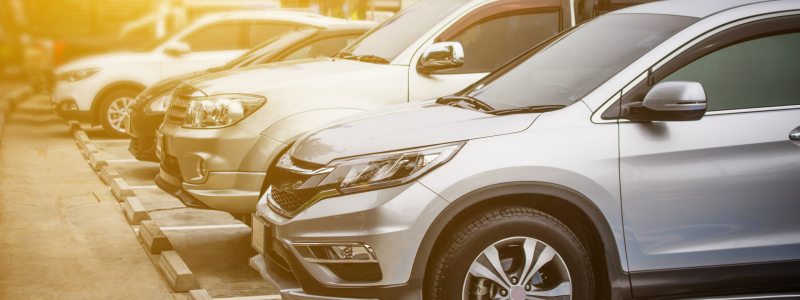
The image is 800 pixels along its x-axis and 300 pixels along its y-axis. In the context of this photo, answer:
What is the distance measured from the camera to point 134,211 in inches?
235

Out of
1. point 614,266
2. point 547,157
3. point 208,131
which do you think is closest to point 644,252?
point 614,266

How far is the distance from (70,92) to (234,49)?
2.34m

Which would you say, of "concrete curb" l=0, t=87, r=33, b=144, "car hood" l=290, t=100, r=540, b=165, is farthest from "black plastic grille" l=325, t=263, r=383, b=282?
"concrete curb" l=0, t=87, r=33, b=144

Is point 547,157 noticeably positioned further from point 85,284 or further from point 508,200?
point 85,284

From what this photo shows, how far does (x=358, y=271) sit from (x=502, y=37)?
2.74m

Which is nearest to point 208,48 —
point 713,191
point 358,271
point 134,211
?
point 134,211

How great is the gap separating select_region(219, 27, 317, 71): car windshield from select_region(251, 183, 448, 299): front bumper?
4656 mm

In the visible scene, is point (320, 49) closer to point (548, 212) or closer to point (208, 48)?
point (208, 48)

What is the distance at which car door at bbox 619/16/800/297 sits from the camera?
315cm

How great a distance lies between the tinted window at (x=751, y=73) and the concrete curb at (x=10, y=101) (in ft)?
32.4

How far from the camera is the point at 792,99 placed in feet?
11.0

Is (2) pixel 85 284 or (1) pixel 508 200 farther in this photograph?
(2) pixel 85 284

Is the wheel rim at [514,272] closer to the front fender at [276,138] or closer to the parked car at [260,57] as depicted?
the front fender at [276,138]

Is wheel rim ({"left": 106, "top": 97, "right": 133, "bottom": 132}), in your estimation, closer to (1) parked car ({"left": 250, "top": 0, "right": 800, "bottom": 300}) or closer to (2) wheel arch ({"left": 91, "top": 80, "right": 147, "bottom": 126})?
(2) wheel arch ({"left": 91, "top": 80, "right": 147, "bottom": 126})
